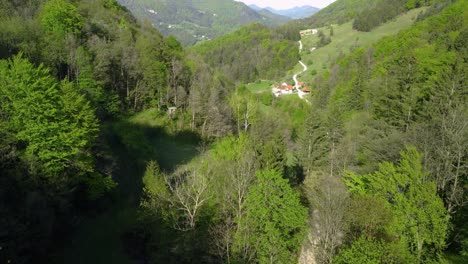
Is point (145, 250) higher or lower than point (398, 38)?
lower

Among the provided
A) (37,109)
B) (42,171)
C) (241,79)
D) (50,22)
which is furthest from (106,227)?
Result: (241,79)

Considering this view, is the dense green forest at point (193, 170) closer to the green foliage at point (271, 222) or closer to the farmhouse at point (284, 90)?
the green foliage at point (271, 222)

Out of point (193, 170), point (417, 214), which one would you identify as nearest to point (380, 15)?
point (193, 170)

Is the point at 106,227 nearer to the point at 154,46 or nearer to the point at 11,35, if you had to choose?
the point at 11,35

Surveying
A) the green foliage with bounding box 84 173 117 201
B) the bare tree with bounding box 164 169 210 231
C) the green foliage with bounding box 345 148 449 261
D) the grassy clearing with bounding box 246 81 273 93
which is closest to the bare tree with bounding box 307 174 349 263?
the green foliage with bounding box 345 148 449 261

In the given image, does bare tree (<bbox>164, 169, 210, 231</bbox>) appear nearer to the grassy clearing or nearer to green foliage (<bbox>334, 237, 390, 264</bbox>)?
green foliage (<bbox>334, 237, 390, 264</bbox>)

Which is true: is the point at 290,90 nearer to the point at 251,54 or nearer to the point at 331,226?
the point at 251,54

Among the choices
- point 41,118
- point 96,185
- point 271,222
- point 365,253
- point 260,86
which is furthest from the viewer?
point 260,86
